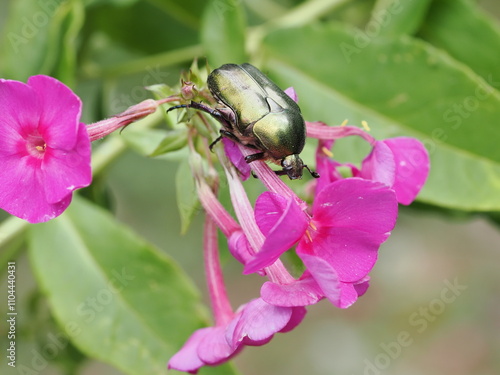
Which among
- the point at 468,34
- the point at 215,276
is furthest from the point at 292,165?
the point at 468,34

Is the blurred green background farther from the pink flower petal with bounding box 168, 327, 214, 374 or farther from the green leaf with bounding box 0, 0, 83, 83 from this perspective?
the pink flower petal with bounding box 168, 327, 214, 374

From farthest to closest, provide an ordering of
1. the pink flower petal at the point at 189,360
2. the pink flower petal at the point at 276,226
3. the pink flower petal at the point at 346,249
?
1. the pink flower petal at the point at 189,360
2. the pink flower petal at the point at 346,249
3. the pink flower petal at the point at 276,226

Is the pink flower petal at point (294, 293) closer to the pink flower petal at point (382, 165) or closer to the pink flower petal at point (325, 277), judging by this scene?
the pink flower petal at point (325, 277)

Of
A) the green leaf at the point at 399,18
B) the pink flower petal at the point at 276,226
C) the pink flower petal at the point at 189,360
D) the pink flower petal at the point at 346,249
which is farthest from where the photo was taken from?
the green leaf at the point at 399,18

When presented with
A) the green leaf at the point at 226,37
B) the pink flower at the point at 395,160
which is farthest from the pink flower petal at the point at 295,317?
the green leaf at the point at 226,37

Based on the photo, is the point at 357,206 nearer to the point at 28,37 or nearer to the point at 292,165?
the point at 292,165

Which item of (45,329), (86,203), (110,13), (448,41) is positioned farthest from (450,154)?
(45,329)
